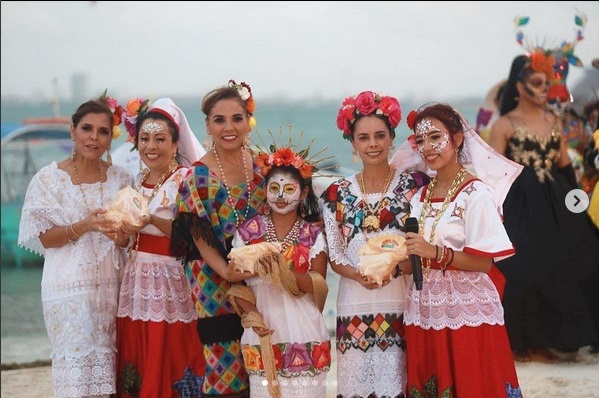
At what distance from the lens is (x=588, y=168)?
646 cm

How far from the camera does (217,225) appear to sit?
459 cm

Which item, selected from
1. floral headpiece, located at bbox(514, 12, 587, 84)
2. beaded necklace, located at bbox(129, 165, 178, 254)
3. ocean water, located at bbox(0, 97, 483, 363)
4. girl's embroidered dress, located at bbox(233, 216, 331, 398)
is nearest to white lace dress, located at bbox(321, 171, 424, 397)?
girl's embroidered dress, located at bbox(233, 216, 331, 398)

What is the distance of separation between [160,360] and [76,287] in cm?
58

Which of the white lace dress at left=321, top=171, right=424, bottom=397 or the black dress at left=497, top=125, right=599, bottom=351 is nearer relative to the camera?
the white lace dress at left=321, top=171, right=424, bottom=397

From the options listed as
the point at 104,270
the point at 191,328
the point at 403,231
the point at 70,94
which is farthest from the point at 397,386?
the point at 70,94

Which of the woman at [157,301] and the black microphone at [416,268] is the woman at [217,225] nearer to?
the woman at [157,301]

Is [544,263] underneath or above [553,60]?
underneath

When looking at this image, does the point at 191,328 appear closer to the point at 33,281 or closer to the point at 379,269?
the point at 379,269

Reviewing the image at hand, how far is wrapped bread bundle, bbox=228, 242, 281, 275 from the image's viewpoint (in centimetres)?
417

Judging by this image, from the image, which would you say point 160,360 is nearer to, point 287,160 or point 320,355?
point 320,355

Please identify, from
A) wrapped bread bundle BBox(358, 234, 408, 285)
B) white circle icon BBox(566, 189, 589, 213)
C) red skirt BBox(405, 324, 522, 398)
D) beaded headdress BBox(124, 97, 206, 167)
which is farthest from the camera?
white circle icon BBox(566, 189, 589, 213)

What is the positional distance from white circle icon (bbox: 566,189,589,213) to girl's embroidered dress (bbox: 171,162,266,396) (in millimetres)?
2248

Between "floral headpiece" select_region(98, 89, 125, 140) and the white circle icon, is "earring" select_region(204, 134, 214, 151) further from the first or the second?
the white circle icon

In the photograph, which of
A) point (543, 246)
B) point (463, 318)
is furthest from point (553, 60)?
point (463, 318)
